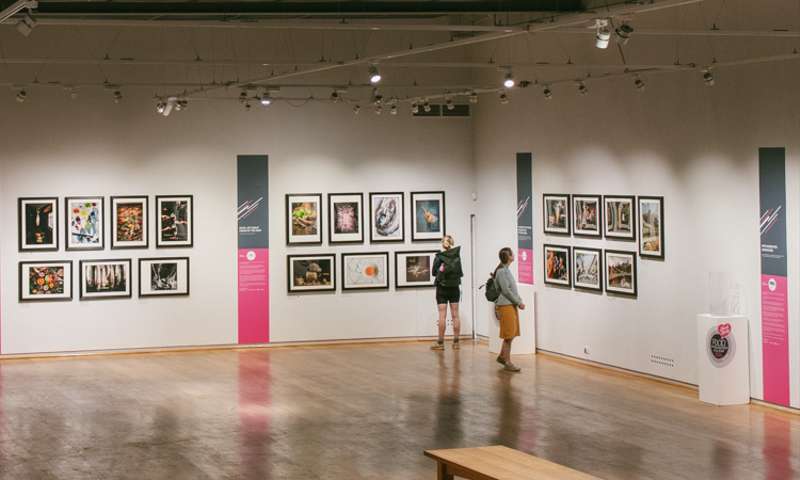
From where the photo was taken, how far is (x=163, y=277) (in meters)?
19.5

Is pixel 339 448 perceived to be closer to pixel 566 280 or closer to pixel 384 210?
pixel 566 280

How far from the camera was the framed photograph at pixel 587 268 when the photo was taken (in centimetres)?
1750

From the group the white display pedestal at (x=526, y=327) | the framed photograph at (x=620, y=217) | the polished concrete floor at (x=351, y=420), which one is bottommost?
the polished concrete floor at (x=351, y=420)

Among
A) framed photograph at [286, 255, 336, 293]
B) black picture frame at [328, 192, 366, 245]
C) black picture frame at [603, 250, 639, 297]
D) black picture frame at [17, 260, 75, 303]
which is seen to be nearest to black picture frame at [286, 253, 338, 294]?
framed photograph at [286, 255, 336, 293]

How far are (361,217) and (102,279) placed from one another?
4.28 m

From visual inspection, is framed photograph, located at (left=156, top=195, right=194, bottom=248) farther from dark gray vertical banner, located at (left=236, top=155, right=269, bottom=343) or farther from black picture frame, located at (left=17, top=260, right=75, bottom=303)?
black picture frame, located at (left=17, top=260, right=75, bottom=303)

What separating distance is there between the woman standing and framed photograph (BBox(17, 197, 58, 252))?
688cm

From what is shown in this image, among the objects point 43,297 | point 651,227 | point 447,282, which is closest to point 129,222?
point 43,297

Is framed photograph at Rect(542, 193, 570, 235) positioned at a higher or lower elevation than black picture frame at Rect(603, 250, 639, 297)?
higher

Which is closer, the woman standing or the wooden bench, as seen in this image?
the wooden bench

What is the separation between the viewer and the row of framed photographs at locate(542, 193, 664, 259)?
53.2 feet

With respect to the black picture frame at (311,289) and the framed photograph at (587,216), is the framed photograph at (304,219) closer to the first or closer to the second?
the black picture frame at (311,289)

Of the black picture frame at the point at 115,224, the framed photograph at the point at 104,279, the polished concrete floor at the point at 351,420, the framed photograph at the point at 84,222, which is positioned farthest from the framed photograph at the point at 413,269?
the framed photograph at the point at 84,222

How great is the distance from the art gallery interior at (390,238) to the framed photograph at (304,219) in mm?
84
